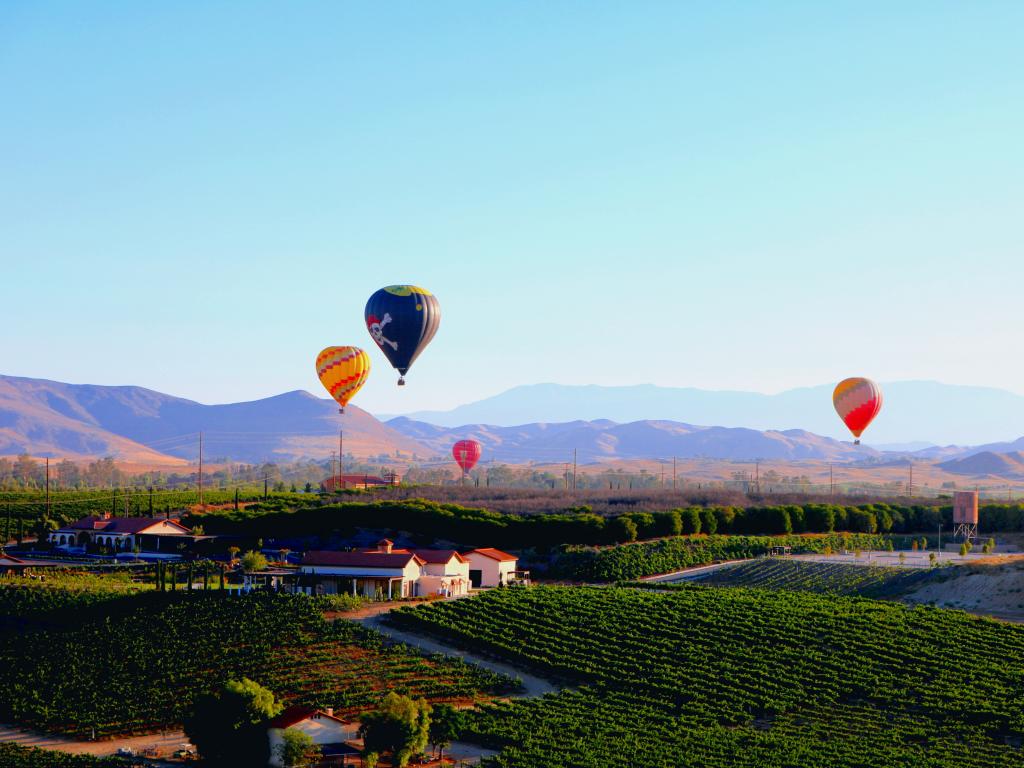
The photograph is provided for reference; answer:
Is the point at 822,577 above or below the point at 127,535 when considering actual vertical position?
below

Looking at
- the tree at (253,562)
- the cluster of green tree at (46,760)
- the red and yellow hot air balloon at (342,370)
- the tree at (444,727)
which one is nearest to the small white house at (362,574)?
the tree at (253,562)

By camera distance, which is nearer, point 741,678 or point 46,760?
point 46,760

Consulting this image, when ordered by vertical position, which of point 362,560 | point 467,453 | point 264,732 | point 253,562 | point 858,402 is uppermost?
point 858,402

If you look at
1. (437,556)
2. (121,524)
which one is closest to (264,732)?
(437,556)

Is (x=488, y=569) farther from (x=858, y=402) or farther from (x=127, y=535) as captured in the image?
(x=858, y=402)

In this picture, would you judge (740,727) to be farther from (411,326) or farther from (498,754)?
(411,326)

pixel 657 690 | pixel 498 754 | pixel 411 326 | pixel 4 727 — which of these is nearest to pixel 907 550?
pixel 411 326

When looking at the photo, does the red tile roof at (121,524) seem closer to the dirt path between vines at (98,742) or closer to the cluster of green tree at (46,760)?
the dirt path between vines at (98,742)
